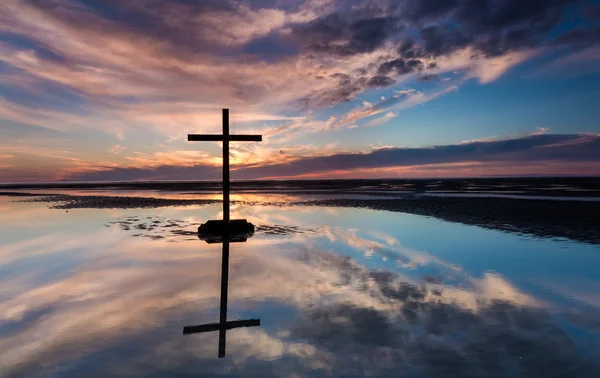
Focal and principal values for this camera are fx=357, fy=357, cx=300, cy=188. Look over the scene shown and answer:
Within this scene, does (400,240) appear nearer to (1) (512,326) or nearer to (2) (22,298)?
(1) (512,326)

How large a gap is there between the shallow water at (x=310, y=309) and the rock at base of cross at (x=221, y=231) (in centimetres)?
178

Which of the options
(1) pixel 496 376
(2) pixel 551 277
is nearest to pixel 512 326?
(1) pixel 496 376

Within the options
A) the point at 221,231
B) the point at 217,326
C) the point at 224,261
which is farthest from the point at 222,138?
the point at 217,326

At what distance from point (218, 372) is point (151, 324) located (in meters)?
2.36

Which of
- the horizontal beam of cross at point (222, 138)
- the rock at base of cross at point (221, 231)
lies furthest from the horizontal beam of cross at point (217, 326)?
the horizontal beam of cross at point (222, 138)

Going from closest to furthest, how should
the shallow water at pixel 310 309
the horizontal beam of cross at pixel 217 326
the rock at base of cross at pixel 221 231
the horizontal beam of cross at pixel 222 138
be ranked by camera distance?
the shallow water at pixel 310 309 → the horizontal beam of cross at pixel 217 326 → the rock at base of cross at pixel 221 231 → the horizontal beam of cross at pixel 222 138

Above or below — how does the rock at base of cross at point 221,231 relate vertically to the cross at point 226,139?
below

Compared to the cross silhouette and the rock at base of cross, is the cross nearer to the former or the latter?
the cross silhouette

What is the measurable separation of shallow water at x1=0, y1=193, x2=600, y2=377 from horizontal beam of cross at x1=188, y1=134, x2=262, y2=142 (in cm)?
512

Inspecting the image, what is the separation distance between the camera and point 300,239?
16109mm

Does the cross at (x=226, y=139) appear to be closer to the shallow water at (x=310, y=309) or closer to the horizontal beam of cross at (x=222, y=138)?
the horizontal beam of cross at (x=222, y=138)

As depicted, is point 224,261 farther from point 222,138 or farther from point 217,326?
point 222,138

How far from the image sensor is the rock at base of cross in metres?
16.5

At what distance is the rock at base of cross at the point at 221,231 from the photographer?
16516 mm
